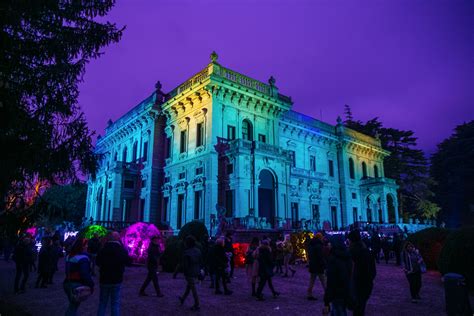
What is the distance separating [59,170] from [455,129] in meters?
62.2

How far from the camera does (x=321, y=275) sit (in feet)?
29.4

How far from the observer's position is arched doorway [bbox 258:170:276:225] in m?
25.9

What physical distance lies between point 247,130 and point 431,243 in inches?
680

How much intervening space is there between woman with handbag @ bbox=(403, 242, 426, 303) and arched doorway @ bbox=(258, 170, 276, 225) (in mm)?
17055

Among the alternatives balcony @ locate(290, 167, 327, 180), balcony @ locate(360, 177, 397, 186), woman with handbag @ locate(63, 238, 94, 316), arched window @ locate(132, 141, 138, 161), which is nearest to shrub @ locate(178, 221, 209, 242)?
woman with handbag @ locate(63, 238, 94, 316)

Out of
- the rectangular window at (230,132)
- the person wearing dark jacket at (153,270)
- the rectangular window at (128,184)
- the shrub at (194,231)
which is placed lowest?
the person wearing dark jacket at (153,270)

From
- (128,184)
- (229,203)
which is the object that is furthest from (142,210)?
(229,203)

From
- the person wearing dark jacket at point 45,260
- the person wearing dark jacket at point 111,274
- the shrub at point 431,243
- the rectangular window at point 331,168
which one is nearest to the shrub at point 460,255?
the shrub at point 431,243

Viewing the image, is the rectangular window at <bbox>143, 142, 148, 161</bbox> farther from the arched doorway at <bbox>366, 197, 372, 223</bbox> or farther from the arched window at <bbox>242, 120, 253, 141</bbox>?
the arched doorway at <bbox>366, 197, 372, 223</bbox>

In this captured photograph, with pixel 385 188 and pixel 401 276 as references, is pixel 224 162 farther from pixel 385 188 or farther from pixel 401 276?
pixel 385 188

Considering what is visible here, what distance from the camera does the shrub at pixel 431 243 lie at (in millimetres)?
15164

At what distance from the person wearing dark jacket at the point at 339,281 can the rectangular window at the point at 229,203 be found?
19.1 metres

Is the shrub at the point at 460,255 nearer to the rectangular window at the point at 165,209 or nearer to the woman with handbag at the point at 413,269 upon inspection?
the woman with handbag at the point at 413,269

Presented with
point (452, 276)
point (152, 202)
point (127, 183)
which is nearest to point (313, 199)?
point (152, 202)
